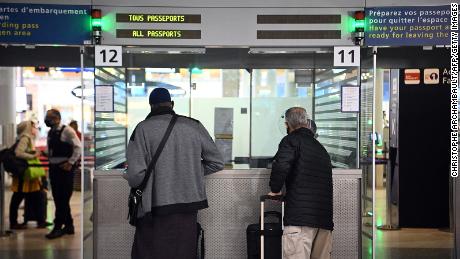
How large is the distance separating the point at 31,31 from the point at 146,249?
7.54ft

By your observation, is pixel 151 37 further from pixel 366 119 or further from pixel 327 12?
pixel 366 119

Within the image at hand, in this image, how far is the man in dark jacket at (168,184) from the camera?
4.30m

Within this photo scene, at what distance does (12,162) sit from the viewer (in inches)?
338

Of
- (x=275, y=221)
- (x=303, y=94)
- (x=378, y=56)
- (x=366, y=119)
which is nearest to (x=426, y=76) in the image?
(x=303, y=94)

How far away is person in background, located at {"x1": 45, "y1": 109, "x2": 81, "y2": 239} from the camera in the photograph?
806 centimetres

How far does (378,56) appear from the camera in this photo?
665 centimetres

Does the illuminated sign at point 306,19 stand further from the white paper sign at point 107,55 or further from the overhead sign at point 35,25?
the overhead sign at point 35,25

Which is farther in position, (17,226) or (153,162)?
(17,226)

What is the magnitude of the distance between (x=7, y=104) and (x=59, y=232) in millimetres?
3285

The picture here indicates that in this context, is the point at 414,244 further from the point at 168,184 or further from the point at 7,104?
the point at 7,104

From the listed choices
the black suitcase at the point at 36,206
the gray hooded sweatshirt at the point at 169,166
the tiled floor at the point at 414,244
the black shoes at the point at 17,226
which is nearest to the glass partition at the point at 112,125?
the gray hooded sweatshirt at the point at 169,166

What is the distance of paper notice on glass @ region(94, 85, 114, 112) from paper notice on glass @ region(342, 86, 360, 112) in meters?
2.09

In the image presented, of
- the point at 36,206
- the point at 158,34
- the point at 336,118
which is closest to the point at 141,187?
the point at 158,34

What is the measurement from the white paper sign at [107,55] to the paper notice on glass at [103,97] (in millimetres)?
210
